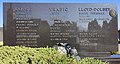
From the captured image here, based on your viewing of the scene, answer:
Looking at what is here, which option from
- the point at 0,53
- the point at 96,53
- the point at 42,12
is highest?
the point at 42,12

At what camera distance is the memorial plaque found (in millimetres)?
12031

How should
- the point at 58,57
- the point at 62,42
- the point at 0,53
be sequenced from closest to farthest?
the point at 0,53
the point at 58,57
the point at 62,42

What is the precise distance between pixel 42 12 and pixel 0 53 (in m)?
5.95

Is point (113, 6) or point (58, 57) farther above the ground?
point (113, 6)

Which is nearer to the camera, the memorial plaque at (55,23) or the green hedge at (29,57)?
the green hedge at (29,57)

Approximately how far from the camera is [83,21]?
475 inches

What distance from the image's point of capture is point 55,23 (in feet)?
39.5

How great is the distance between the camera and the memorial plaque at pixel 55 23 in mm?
12031

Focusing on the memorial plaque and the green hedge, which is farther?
the memorial plaque

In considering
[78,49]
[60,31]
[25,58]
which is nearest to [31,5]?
[60,31]

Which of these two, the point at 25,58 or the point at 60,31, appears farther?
the point at 60,31

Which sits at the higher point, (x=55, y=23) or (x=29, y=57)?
(x=55, y=23)

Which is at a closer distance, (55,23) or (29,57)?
(29,57)

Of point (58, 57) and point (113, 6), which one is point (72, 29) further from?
point (58, 57)
